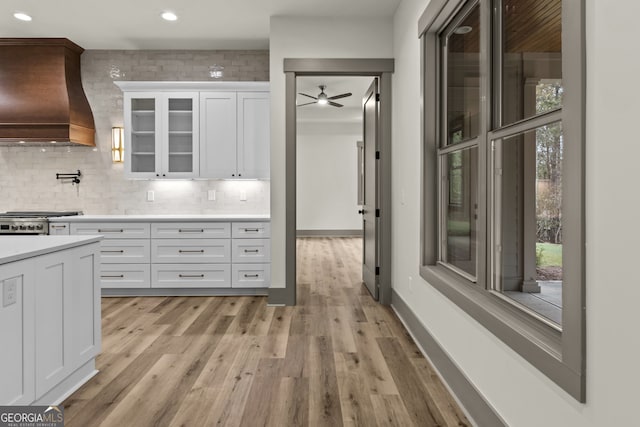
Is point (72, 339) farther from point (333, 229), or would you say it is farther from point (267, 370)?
point (333, 229)

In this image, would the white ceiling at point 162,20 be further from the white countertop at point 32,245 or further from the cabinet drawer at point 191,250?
the white countertop at point 32,245

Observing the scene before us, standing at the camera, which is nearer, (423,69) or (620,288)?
(620,288)

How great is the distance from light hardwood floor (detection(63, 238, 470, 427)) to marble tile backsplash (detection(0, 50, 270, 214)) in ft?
4.48

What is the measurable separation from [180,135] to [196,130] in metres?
0.21

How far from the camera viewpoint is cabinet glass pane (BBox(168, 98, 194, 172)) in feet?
15.5

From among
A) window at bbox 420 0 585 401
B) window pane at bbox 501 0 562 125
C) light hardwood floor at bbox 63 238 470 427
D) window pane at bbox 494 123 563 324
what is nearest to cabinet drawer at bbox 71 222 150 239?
light hardwood floor at bbox 63 238 470 427

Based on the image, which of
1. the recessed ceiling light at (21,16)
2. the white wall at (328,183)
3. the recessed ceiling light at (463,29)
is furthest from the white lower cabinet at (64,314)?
the white wall at (328,183)

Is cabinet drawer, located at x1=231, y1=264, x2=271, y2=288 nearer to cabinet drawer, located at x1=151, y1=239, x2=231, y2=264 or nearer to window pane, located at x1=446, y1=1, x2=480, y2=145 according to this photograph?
cabinet drawer, located at x1=151, y1=239, x2=231, y2=264

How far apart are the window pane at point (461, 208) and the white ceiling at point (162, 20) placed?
1966 millimetres

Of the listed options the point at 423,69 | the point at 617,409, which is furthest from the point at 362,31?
the point at 617,409

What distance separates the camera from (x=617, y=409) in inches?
42.9

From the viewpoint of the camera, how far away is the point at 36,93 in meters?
4.54

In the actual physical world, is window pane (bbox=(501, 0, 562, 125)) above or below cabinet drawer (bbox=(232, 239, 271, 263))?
above

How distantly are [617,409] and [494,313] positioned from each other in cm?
74
